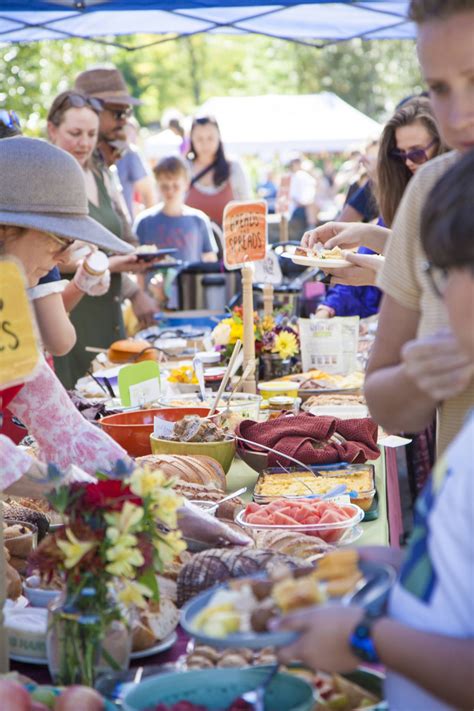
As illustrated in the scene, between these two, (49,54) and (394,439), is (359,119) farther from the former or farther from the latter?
(394,439)

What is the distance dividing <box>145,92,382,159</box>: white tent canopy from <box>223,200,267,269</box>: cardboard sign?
11161 millimetres

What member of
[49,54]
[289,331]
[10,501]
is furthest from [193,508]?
[49,54]

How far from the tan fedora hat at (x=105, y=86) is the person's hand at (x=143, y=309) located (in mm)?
1232

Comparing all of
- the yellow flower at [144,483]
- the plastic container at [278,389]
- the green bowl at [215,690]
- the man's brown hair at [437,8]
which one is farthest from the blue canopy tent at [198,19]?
the green bowl at [215,690]

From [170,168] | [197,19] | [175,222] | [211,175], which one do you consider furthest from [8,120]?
[211,175]

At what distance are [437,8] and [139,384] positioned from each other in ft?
7.02

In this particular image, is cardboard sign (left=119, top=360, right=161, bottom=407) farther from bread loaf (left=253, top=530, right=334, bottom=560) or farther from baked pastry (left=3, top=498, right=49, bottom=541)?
bread loaf (left=253, top=530, right=334, bottom=560)

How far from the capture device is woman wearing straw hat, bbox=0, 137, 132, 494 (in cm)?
198

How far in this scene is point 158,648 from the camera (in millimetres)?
1637

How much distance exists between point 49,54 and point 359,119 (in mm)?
4962

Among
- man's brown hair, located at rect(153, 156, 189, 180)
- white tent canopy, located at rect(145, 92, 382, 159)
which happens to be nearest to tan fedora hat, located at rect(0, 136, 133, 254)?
man's brown hair, located at rect(153, 156, 189, 180)

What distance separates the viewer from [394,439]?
2.95m

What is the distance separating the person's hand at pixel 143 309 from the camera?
18.6ft

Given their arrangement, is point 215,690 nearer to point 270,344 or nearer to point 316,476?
point 316,476
